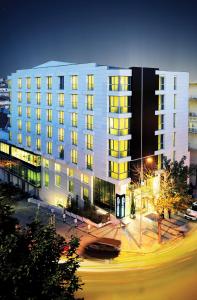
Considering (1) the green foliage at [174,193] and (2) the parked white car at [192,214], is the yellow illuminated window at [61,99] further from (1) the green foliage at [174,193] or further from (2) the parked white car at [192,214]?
(2) the parked white car at [192,214]

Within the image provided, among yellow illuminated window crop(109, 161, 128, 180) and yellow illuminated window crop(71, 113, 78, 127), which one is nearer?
yellow illuminated window crop(109, 161, 128, 180)

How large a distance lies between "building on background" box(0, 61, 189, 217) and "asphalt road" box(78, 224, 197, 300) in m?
10.3

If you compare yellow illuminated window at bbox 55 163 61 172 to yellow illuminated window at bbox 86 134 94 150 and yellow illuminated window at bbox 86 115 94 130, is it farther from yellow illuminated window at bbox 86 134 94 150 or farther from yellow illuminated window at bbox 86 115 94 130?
yellow illuminated window at bbox 86 115 94 130

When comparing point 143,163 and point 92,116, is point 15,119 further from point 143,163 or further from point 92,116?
point 143,163

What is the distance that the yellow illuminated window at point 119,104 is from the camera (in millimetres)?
41906

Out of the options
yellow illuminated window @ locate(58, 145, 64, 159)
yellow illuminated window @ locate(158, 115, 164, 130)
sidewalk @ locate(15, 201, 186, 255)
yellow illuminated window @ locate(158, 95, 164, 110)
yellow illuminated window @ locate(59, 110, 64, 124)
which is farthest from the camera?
yellow illuminated window @ locate(58, 145, 64, 159)

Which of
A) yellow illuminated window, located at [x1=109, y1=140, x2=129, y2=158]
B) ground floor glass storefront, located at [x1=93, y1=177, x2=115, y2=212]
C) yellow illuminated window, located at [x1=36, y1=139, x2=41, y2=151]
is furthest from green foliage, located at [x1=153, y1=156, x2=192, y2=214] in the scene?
yellow illuminated window, located at [x1=36, y1=139, x2=41, y2=151]

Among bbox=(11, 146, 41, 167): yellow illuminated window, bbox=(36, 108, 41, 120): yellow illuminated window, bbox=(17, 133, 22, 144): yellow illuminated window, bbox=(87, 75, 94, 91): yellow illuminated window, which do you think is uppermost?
bbox=(87, 75, 94, 91): yellow illuminated window

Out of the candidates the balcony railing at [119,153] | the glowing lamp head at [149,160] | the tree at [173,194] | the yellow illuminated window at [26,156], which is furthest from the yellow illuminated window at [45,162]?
the tree at [173,194]

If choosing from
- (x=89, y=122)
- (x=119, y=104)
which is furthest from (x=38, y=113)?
(x=119, y=104)

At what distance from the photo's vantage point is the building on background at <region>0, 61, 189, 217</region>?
4300cm

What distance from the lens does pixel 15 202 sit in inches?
2078

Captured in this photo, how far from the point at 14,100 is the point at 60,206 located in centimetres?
2152

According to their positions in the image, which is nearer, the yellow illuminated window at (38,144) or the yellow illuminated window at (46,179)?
the yellow illuminated window at (46,179)
